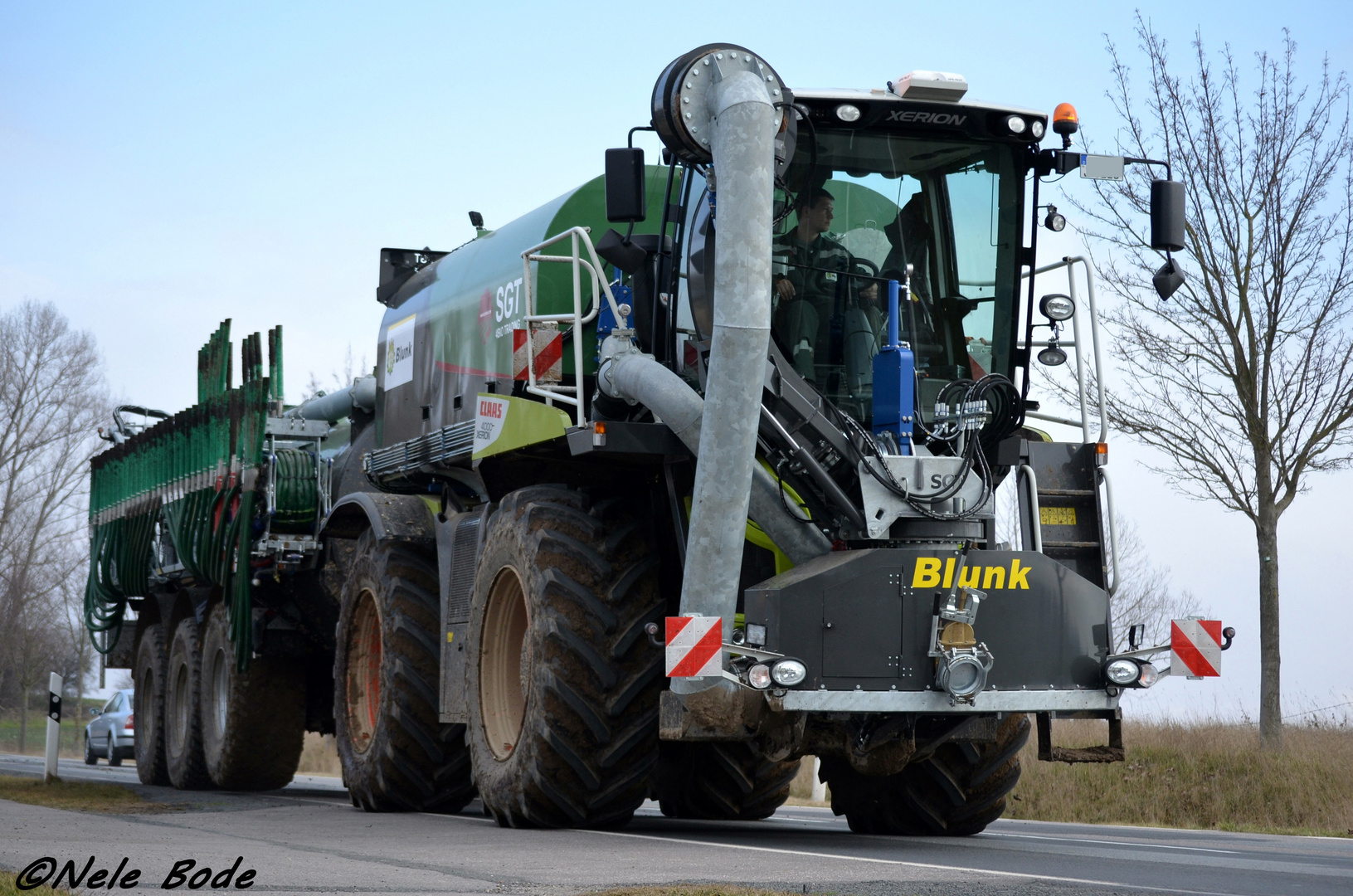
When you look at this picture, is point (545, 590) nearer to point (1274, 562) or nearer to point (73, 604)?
point (1274, 562)

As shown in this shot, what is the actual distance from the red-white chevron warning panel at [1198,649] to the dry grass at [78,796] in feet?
22.8

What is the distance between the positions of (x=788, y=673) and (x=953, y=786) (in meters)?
2.61

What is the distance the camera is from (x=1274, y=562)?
14.5m

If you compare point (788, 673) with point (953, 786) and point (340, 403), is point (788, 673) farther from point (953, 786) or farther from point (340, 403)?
point (340, 403)

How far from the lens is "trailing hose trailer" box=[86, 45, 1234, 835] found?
8.09 metres

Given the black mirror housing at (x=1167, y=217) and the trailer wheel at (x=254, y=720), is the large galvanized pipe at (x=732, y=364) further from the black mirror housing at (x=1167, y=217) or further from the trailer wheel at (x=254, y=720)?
the trailer wheel at (x=254, y=720)

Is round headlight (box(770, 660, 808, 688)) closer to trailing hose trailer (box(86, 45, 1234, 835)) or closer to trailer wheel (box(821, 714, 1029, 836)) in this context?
trailing hose trailer (box(86, 45, 1234, 835))

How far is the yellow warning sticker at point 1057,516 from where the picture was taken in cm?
903

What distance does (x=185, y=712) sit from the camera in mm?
16828

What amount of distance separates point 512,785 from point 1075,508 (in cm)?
343

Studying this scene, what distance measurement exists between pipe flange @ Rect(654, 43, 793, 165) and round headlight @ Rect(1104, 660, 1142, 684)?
311 cm

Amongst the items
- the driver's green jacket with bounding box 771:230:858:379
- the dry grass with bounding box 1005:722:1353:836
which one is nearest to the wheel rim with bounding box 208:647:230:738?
the dry grass with bounding box 1005:722:1353:836

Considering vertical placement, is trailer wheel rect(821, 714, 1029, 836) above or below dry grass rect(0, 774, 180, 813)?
above

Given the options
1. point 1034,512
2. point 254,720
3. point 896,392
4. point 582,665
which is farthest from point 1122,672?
point 254,720
